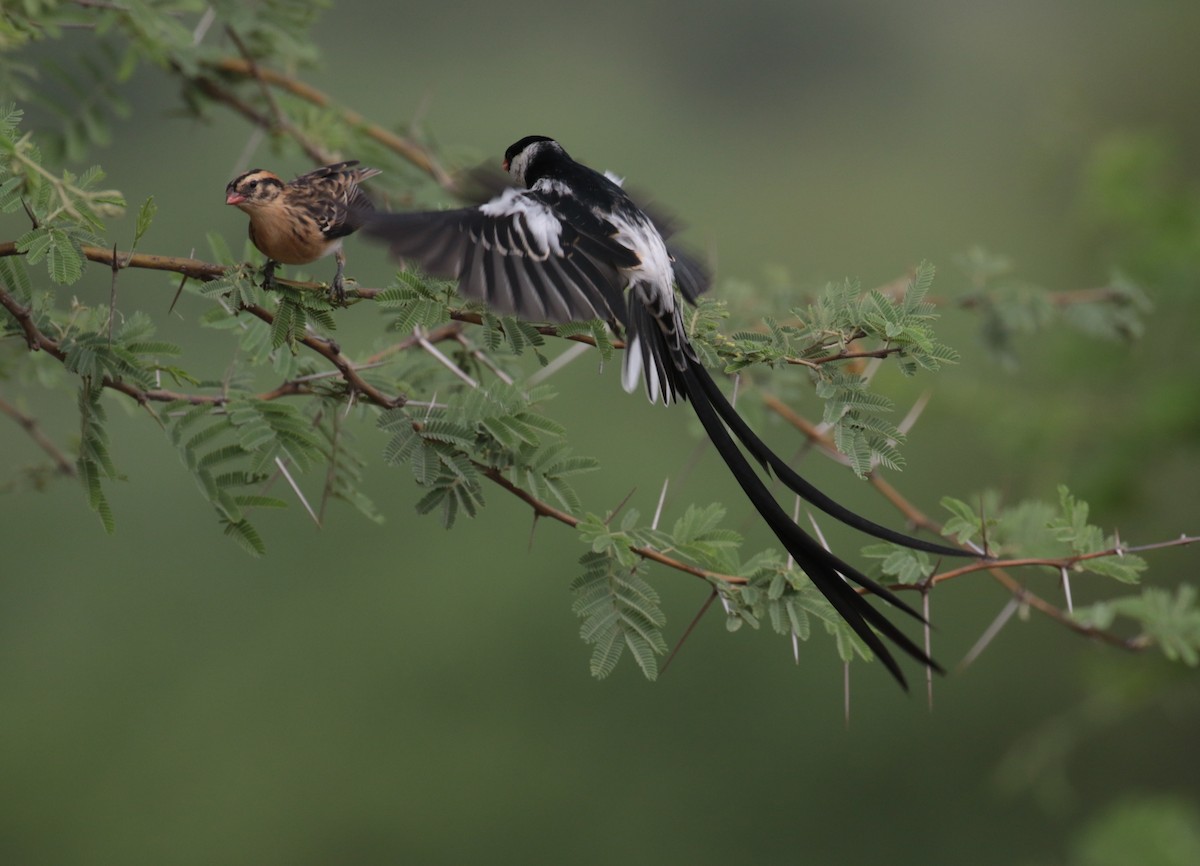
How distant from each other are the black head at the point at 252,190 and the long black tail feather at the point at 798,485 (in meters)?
0.51

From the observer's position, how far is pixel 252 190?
4.33ft

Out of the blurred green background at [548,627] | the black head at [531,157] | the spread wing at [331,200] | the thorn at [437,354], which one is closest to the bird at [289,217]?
the spread wing at [331,200]

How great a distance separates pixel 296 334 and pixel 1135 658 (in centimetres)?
290

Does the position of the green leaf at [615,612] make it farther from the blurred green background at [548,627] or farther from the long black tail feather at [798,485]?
the blurred green background at [548,627]

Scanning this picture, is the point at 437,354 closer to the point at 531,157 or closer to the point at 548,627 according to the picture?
the point at 531,157

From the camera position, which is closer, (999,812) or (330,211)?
(330,211)

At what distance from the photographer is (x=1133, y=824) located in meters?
3.10

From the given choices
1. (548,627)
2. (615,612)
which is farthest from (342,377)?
(548,627)

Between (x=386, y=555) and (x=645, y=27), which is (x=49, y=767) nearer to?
(x=386, y=555)

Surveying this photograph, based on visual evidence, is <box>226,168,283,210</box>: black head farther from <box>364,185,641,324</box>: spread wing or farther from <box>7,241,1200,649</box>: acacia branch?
<box>364,185,641,324</box>: spread wing

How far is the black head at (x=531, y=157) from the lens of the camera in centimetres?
163

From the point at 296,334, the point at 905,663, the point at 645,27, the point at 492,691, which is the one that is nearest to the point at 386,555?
the point at 492,691

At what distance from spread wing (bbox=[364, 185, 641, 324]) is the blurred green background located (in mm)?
3014

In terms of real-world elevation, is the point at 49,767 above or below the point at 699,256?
below
